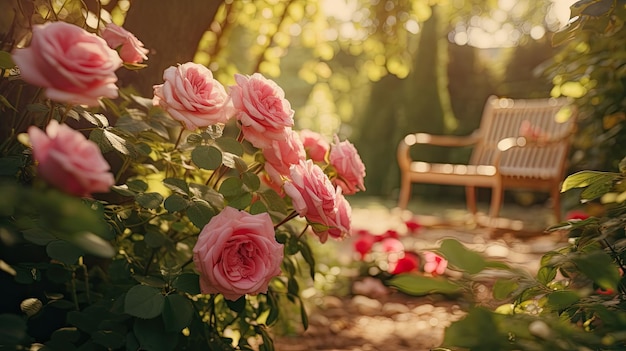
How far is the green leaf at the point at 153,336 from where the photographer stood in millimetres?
836

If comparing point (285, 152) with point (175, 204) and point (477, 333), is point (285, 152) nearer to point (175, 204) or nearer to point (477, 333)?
point (175, 204)

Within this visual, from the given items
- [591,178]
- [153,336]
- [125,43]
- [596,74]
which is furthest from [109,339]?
[596,74]

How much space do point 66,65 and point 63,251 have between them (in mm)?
360

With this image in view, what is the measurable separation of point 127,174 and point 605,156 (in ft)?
5.31

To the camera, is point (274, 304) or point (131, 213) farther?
point (274, 304)

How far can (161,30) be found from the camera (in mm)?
1496

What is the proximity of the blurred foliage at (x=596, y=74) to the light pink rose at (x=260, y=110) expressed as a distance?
0.45 metres

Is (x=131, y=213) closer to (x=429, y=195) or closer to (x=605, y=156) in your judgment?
(x=605, y=156)

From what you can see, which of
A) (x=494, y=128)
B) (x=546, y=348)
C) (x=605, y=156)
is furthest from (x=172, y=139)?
(x=494, y=128)

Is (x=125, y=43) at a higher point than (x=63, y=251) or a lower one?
higher

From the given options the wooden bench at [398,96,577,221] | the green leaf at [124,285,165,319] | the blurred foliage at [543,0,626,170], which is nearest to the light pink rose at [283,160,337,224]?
the green leaf at [124,285,165,319]

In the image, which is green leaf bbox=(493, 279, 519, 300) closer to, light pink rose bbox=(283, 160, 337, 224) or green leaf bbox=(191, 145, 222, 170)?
light pink rose bbox=(283, 160, 337, 224)

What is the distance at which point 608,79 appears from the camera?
1948mm

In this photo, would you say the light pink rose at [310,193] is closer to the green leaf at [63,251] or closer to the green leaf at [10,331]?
the green leaf at [63,251]
